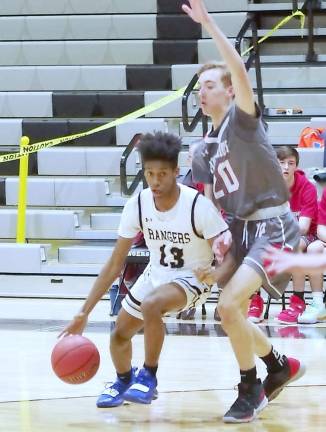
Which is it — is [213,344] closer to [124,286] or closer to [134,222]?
[124,286]

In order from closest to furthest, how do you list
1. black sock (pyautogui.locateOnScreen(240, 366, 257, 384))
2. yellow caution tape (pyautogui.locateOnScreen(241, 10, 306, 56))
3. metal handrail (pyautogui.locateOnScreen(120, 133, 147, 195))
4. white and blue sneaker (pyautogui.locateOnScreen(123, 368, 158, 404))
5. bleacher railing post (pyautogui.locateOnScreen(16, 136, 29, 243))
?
black sock (pyautogui.locateOnScreen(240, 366, 257, 384))
white and blue sneaker (pyautogui.locateOnScreen(123, 368, 158, 404))
metal handrail (pyautogui.locateOnScreen(120, 133, 147, 195))
bleacher railing post (pyautogui.locateOnScreen(16, 136, 29, 243))
yellow caution tape (pyautogui.locateOnScreen(241, 10, 306, 56))

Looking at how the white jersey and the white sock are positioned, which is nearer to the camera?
the white jersey

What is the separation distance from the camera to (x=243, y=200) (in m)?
4.81

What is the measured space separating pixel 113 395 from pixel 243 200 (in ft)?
3.79

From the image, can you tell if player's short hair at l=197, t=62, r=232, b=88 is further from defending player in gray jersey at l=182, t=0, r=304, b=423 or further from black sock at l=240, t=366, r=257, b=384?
black sock at l=240, t=366, r=257, b=384

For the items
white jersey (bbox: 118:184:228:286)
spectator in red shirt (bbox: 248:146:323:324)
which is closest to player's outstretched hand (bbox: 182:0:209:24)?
white jersey (bbox: 118:184:228:286)

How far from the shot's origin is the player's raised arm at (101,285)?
192 inches

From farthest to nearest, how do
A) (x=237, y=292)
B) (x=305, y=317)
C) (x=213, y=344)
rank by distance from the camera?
(x=305, y=317) < (x=213, y=344) < (x=237, y=292)

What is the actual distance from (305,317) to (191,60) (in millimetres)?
4570

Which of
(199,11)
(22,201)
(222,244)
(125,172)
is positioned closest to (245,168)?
(222,244)

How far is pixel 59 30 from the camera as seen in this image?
12266mm

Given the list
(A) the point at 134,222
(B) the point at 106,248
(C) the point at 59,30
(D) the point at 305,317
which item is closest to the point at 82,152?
(B) the point at 106,248

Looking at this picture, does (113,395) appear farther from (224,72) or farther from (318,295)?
(318,295)

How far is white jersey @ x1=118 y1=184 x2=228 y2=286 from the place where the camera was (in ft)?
16.1
